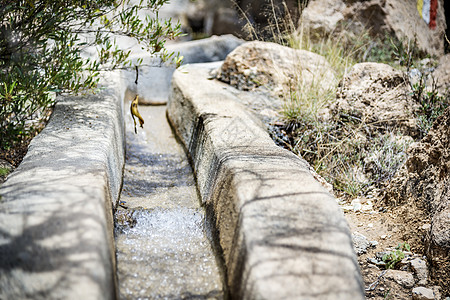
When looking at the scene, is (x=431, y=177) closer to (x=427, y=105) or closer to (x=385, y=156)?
(x=385, y=156)

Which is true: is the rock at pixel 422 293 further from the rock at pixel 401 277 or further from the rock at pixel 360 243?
the rock at pixel 360 243

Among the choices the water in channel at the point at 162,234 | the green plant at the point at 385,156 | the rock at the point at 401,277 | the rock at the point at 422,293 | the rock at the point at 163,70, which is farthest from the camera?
the rock at the point at 163,70

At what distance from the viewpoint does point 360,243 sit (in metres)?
2.84

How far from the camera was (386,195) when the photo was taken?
329cm

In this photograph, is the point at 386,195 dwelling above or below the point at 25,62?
below

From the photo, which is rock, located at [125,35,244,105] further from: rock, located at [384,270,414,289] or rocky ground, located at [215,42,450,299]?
rock, located at [384,270,414,289]

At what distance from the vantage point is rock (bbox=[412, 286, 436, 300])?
7.43 feet

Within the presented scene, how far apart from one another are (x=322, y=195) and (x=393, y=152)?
1895 mm

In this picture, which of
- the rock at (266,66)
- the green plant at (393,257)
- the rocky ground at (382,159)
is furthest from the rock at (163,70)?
the green plant at (393,257)

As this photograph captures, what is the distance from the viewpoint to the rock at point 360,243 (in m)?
2.80

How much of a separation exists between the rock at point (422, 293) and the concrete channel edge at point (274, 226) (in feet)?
2.47

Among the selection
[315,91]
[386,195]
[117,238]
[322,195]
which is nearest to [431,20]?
[315,91]

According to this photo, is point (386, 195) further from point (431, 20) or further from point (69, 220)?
point (431, 20)

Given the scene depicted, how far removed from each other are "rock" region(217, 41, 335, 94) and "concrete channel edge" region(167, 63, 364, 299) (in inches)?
77.9
